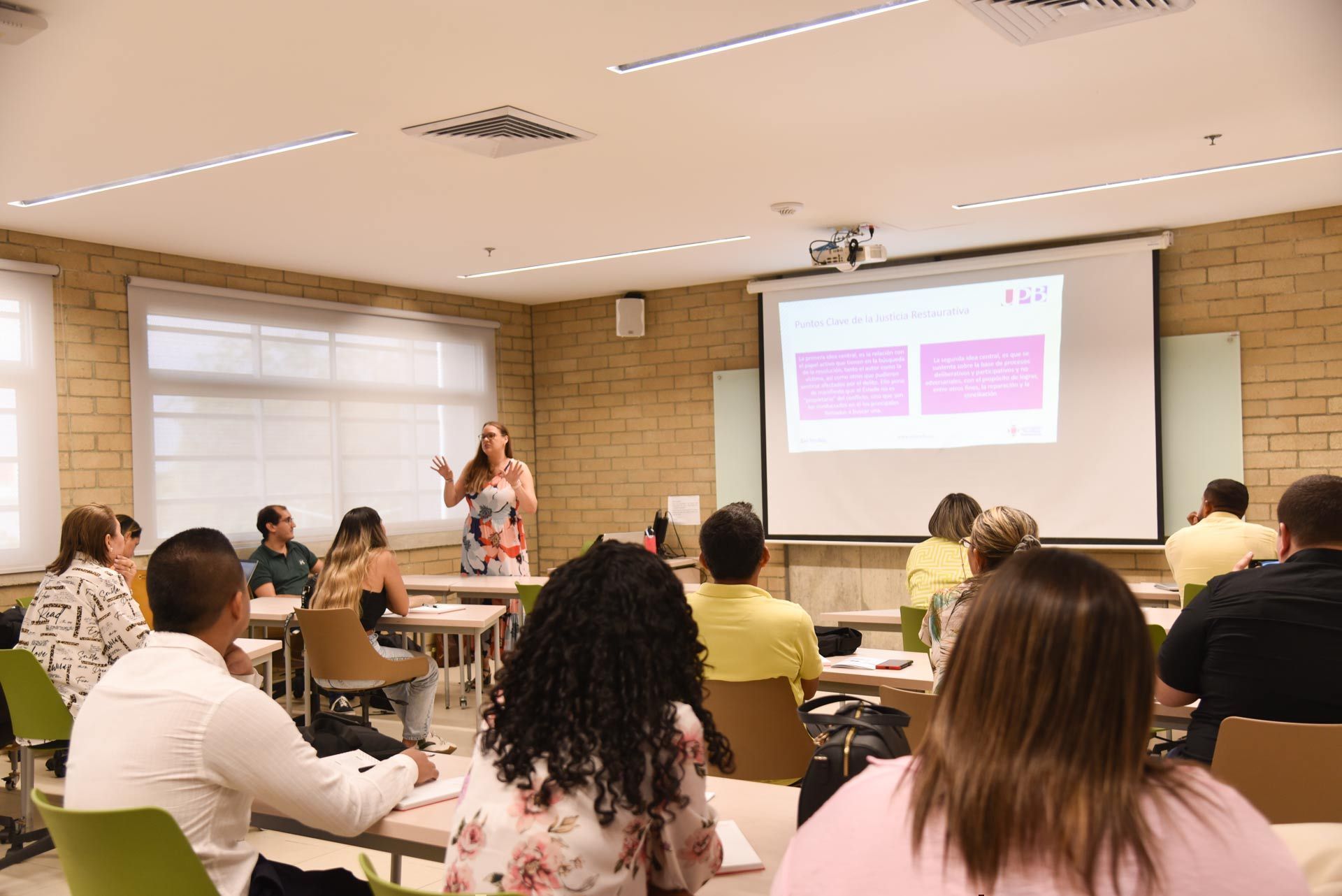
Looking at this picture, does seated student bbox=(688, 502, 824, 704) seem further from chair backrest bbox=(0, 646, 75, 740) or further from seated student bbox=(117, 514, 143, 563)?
seated student bbox=(117, 514, 143, 563)

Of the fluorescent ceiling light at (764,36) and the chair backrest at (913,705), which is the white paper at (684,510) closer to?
the fluorescent ceiling light at (764,36)

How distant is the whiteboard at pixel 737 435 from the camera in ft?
26.9

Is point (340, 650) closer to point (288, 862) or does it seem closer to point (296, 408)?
point (288, 862)

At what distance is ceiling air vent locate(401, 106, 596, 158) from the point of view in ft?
13.5

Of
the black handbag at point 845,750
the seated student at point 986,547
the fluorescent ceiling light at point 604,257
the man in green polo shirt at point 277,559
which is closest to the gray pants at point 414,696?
the man in green polo shirt at point 277,559

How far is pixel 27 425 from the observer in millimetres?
5934

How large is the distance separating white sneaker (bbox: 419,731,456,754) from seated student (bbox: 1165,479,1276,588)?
11.9 ft

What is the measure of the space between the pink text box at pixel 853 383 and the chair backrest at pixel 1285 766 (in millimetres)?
5301

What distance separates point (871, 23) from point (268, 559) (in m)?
4.99

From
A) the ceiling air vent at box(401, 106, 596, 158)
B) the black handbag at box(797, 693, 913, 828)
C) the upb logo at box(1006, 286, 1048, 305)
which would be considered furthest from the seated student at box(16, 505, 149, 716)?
the upb logo at box(1006, 286, 1048, 305)

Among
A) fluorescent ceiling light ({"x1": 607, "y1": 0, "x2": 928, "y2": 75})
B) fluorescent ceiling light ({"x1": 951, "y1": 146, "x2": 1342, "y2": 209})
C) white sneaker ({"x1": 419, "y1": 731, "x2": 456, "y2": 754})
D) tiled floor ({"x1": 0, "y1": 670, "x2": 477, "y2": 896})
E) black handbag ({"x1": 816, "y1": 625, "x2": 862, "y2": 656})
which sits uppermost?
fluorescent ceiling light ({"x1": 607, "y1": 0, "x2": 928, "y2": 75})

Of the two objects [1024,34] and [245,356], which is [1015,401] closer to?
[1024,34]

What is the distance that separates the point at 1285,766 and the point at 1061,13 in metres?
2.28

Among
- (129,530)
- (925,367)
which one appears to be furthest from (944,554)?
(129,530)
